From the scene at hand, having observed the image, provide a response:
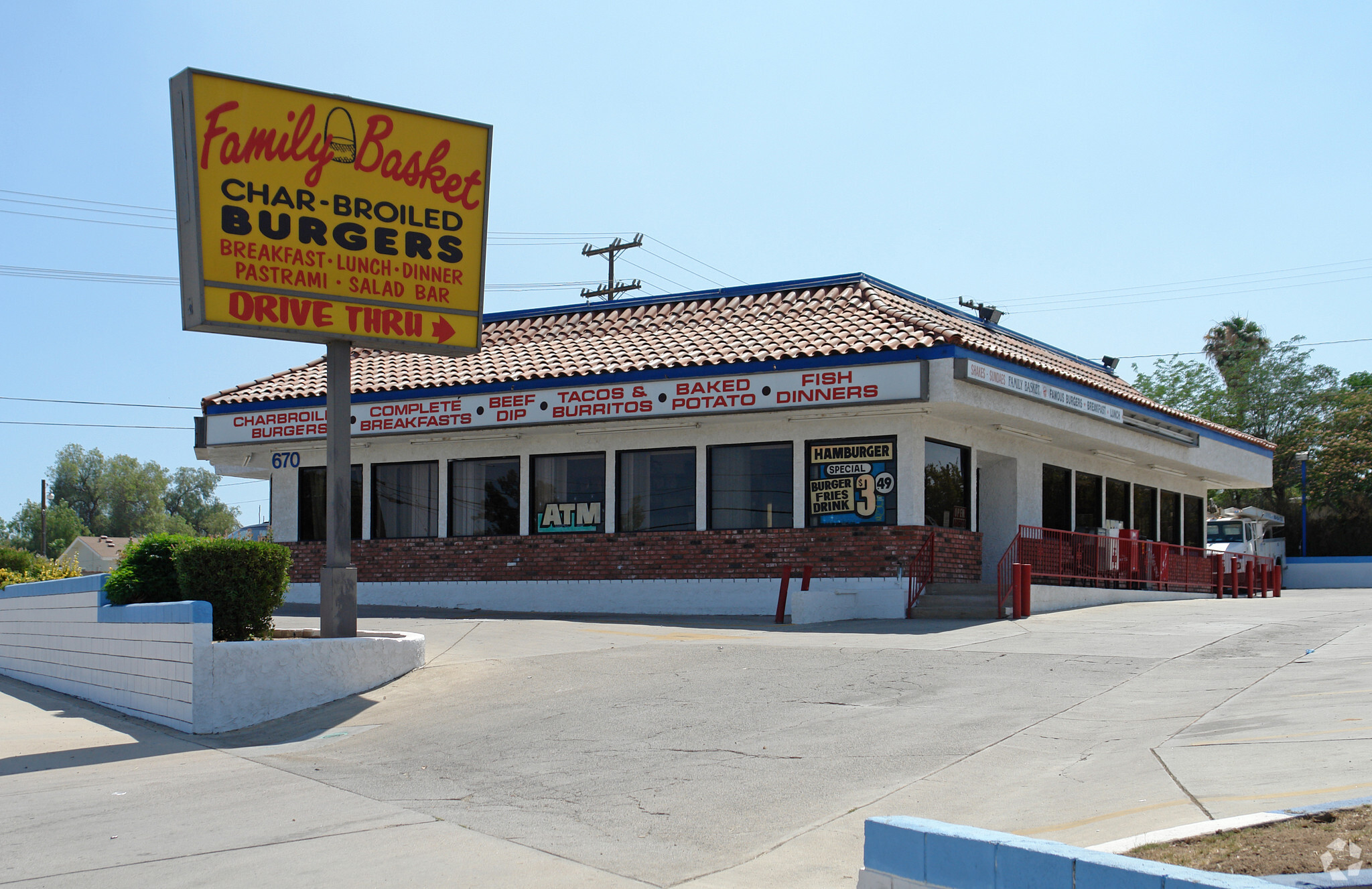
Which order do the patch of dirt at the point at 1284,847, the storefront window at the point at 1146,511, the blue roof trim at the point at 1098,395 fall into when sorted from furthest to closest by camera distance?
the storefront window at the point at 1146,511 → the blue roof trim at the point at 1098,395 → the patch of dirt at the point at 1284,847

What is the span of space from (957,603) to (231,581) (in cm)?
1115

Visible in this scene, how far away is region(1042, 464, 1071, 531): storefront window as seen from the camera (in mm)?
24297

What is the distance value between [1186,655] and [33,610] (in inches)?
617

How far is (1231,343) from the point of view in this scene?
233 ft

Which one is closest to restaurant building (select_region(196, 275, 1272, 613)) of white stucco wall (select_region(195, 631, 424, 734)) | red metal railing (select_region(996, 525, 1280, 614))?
red metal railing (select_region(996, 525, 1280, 614))

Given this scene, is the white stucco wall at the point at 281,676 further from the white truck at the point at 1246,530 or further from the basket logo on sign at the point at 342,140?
the white truck at the point at 1246,530

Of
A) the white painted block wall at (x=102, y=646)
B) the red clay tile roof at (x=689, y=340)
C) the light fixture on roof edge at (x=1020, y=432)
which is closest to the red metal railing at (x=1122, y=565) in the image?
the light fixture on roof edge at (x=1020, y=432)

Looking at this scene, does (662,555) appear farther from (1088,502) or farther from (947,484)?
(1088,502)

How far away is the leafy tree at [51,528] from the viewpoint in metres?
97.2

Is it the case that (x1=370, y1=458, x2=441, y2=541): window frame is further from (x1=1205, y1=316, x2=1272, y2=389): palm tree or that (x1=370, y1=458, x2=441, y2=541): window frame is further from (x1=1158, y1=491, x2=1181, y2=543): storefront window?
(x1=1205, y1=316, x2=1272, y2=389): palm tree

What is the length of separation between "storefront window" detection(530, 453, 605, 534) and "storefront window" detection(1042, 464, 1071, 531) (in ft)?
30.3

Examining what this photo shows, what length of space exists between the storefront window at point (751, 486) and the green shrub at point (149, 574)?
401 inches

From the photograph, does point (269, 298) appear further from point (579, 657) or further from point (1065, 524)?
point (1065, 524)

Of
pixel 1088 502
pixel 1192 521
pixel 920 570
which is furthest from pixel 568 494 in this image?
pixel 1192 521
